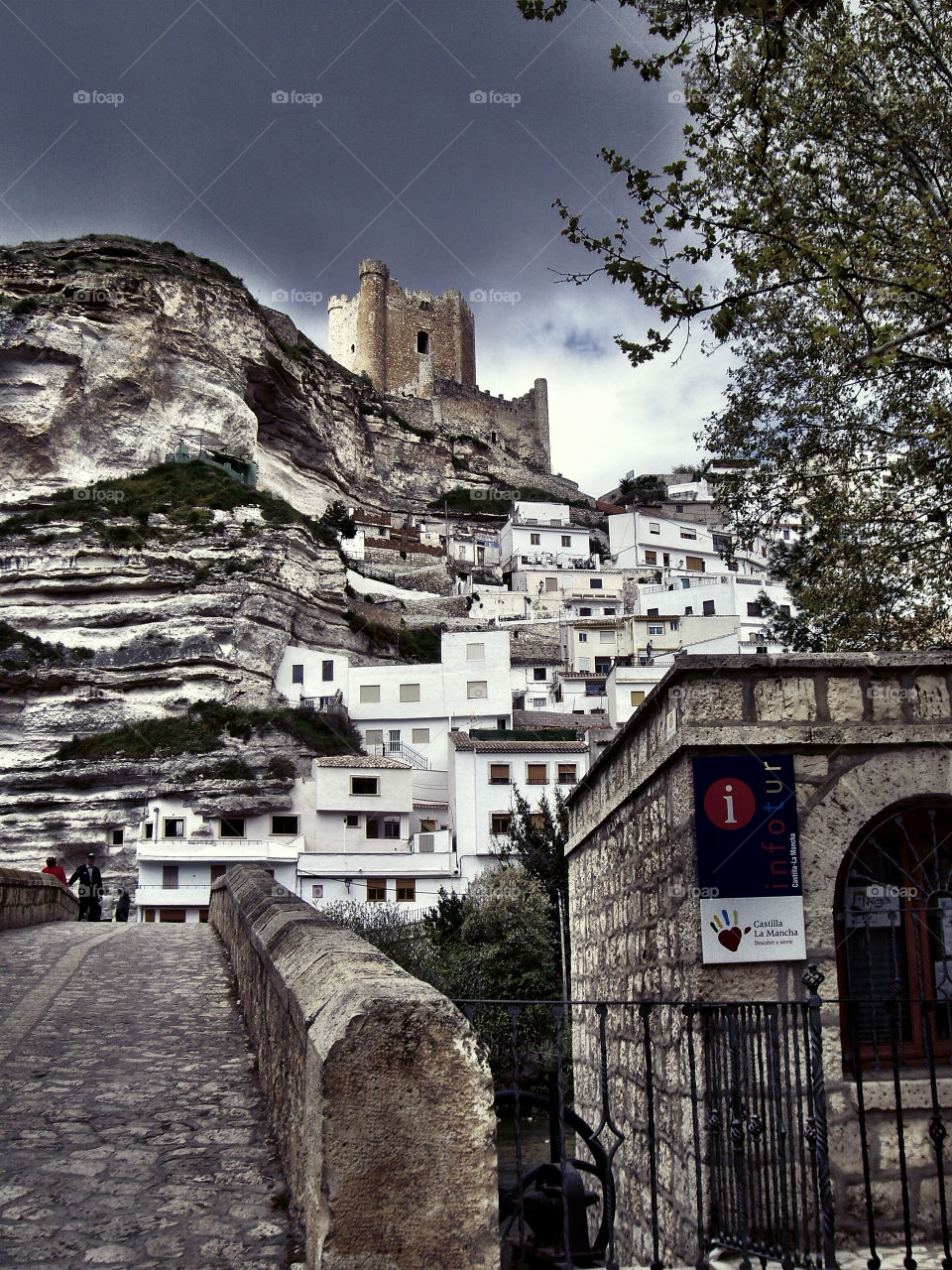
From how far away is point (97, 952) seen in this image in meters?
11.9

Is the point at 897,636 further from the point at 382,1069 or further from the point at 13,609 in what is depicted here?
the point at 13,609

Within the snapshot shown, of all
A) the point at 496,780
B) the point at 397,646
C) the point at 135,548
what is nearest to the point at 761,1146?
the point at 496,780

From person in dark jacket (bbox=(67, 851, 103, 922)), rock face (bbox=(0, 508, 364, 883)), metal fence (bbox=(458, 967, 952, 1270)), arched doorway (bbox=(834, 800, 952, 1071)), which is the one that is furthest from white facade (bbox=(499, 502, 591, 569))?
metal fence (bbox=(458, 967, 952, 1270))

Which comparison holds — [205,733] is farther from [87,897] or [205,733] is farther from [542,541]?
[542,541]

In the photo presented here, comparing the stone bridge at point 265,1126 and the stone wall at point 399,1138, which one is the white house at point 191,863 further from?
the stone wall at point 399,1138

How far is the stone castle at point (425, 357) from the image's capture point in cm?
11369

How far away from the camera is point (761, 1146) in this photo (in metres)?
5.13

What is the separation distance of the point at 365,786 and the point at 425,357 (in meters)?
81.9

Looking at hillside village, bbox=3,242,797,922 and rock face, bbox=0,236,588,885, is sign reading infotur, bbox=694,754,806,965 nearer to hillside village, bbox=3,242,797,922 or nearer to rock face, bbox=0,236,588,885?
hillside village, bbox=3,242,797,922

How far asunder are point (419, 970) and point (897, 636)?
1873 centimetres

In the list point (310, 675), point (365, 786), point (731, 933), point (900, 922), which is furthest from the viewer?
point (310, 675)

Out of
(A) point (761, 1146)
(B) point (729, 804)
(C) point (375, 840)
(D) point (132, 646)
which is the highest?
(D) point (132, 646)

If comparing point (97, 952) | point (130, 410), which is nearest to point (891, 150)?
point (97, 952)

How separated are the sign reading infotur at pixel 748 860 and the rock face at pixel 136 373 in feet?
189
